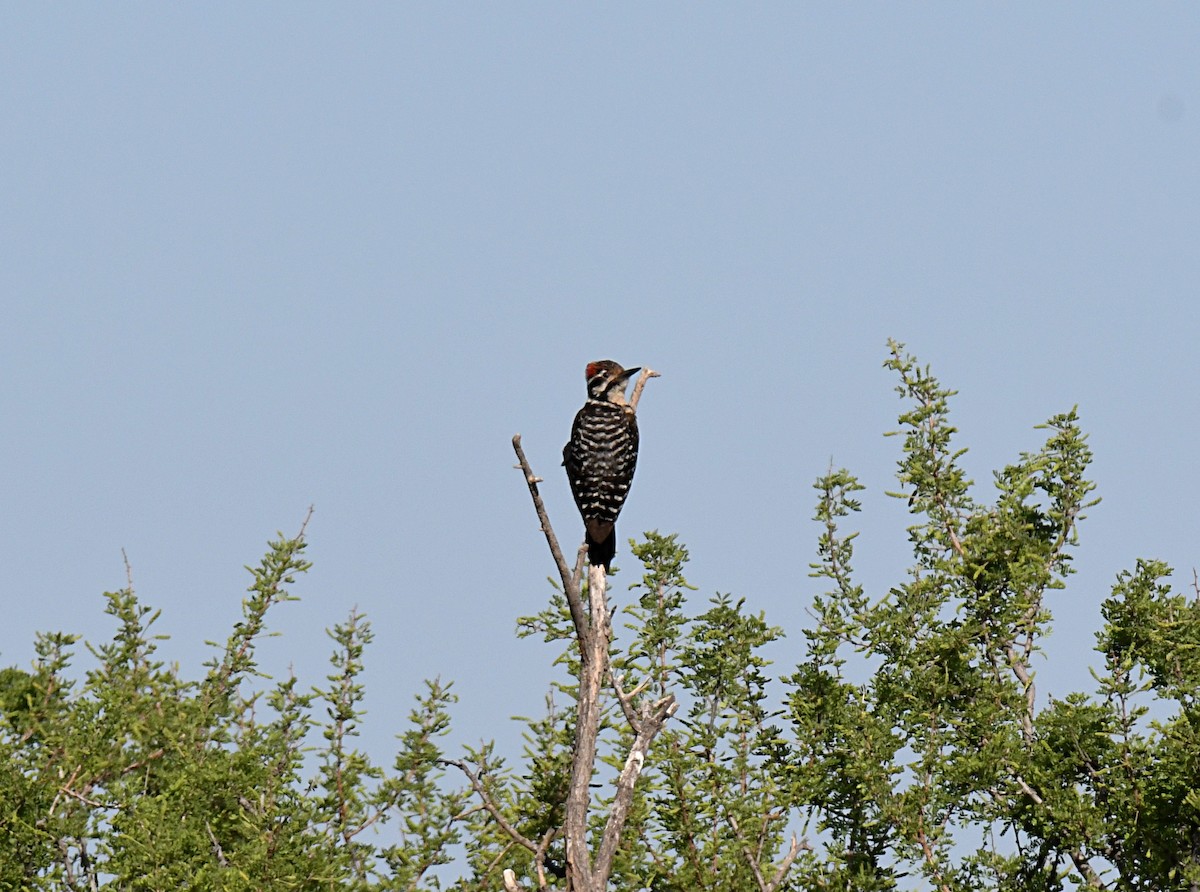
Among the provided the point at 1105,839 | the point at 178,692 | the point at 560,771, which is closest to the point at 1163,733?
the point at 1105,839

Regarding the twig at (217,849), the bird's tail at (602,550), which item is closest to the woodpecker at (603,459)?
the bird's tail at (602,550)

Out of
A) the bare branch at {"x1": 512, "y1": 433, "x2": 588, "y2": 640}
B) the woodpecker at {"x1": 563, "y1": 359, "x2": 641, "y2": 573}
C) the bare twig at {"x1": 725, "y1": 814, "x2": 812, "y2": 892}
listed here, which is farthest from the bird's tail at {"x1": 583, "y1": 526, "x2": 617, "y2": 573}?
the bare twig at {"x1": 725, "y1": 814, "x2": 812, "y2": 892}

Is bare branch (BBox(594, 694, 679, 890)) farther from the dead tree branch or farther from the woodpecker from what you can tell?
the woodpecker

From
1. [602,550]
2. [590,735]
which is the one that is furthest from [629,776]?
[602,550]

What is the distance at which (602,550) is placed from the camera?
13.8m

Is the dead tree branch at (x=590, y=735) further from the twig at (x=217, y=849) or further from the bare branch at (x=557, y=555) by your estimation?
the twig at (x=217, y=849)

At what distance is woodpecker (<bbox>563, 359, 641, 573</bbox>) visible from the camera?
45.3ft

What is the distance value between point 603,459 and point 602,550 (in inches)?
35.9

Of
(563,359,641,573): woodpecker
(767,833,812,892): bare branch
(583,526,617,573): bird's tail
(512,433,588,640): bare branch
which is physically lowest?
(767,833,812,892): bare branch

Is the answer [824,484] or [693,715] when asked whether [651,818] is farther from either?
[824,484]

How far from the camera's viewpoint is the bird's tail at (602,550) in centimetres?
1369

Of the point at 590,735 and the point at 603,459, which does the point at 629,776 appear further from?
the point at 603,459

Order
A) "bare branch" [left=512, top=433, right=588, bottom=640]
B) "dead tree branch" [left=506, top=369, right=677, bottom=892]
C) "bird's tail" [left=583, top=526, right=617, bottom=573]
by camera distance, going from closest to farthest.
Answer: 1. "bare branch" [left=512, top=433, right=588, bottom=640]
2. "dead tree branch" [left=506, top=369, right=677, bottom=892]
3. "bird's tail" [left=583, top=526, right=617, bottom=573]

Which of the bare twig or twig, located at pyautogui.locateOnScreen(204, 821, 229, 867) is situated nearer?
the bare twig
